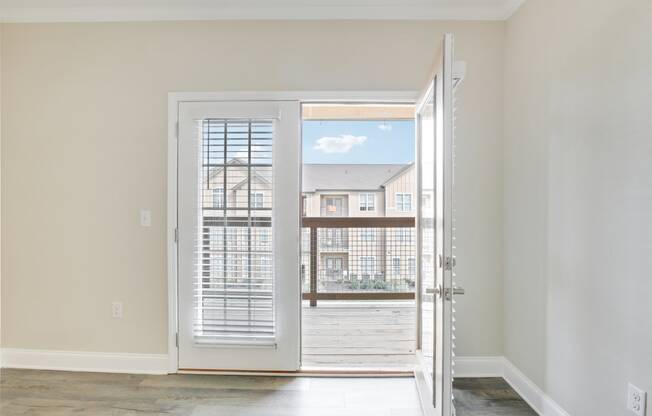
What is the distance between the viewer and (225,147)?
236 cm

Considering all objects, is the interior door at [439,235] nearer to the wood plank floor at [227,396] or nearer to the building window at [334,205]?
the wood plank floor at [227,396]

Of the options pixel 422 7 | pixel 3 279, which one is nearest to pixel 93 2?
pixel 3 279

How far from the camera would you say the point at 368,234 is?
4.00 meters

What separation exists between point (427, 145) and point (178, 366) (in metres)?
2.32

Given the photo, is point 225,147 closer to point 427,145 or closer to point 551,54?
point 427,145

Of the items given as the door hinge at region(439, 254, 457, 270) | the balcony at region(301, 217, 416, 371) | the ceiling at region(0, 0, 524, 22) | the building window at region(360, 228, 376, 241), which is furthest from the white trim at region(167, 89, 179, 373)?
the building window at region(360, 228, 376, 241)

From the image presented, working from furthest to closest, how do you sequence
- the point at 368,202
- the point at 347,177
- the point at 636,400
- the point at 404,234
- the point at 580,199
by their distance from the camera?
the point at 347,177 < the point at 368,202 < the point at 404,234 < the point at 580,199 < the point at 636,400

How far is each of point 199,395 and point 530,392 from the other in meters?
2.09

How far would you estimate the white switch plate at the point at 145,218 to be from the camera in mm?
2416

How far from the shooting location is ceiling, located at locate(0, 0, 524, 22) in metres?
2.26

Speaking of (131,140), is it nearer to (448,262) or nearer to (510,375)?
(448,262)

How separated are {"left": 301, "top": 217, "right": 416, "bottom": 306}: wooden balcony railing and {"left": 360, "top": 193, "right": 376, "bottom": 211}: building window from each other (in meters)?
0.67

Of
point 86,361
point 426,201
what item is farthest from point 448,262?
point 86,361

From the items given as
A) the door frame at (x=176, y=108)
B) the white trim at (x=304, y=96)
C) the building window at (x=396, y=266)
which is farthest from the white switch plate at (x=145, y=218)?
the building window at (x=396, y=266)
